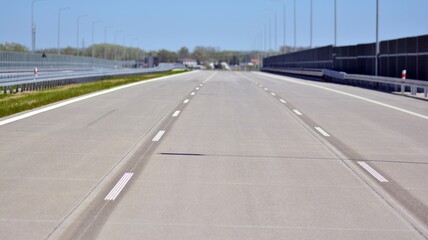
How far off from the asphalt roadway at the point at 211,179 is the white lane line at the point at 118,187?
14mm

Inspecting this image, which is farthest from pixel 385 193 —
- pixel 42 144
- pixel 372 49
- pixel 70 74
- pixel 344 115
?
pixel 372 49

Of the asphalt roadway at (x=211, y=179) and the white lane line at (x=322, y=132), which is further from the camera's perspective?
the white lane line at (x=322, y=132)

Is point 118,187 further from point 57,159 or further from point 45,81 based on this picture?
point 45,81

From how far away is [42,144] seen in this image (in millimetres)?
13695

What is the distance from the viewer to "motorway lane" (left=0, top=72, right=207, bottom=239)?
768cm

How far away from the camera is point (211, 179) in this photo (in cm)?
1002

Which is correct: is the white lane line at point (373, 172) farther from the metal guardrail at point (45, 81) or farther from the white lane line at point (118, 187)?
the metal guardrail at point (45, 81)

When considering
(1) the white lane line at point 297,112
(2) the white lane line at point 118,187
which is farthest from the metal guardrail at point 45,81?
(2) the white lane line at point 118,187

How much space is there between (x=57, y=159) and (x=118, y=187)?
2804 millimetres

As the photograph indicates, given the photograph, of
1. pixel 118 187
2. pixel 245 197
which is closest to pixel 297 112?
pixel 118 187

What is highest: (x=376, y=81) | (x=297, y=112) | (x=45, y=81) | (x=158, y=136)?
(x=376, y=81)

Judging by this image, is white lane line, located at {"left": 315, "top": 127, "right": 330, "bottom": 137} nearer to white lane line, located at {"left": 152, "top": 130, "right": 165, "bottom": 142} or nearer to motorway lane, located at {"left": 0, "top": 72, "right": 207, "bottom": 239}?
white lane line, located at {"left": 152, "top": 130, "right": 165, "bottom": 142}

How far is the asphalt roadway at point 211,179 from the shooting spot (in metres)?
7.24

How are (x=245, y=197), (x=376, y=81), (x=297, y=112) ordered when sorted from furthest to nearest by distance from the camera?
(x=376, y=81) < (x=297, y=112) < (x=245, y=197)
